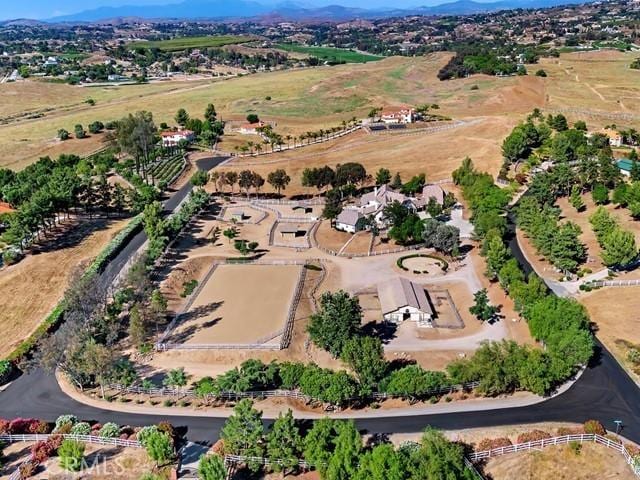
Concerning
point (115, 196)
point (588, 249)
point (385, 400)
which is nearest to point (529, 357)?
point (385, 400)

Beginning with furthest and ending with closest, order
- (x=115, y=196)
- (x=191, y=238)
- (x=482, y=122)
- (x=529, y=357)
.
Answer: (x=482, y=122) → (x=115, y=196) → (x=191, y=238) → (x=529, y=357)

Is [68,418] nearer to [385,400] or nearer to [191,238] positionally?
[385,400]

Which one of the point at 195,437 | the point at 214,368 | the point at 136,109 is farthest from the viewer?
the point at 136,109

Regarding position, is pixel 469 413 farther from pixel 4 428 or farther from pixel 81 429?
pixel 4 428

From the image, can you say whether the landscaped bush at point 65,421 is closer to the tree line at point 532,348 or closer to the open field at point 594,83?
the tree line at point 532,348

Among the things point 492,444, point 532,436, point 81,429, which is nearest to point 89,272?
point 81,429

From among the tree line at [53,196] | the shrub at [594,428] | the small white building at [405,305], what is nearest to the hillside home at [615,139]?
the small white building at [405,305]
